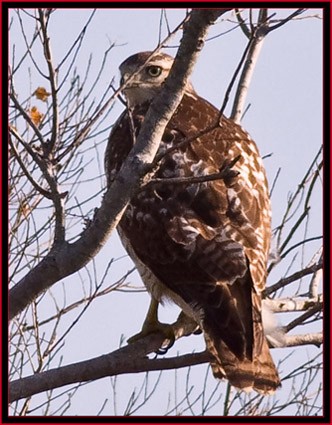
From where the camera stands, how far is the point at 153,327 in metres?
4.94

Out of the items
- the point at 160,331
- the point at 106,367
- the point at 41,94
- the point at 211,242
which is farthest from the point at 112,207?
the point at 41,94

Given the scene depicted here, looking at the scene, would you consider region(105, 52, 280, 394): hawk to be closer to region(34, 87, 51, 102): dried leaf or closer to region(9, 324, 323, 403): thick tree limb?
region(9, 324, 323, 403): thick tree limb

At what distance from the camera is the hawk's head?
18.8 feet

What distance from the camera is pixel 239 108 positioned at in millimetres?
5203

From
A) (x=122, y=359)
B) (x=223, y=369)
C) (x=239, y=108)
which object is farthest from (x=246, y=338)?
(x=239, y=108)

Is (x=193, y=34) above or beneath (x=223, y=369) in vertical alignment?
above

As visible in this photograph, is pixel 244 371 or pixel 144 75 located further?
pixel 144 75

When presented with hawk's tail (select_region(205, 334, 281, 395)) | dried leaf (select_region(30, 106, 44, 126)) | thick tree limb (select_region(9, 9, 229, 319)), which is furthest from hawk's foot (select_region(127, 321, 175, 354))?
thick tree limb (select_region(9, 9, 229, 319))

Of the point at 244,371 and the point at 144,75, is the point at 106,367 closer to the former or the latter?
the point at 244,371

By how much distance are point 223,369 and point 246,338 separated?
0.17 m

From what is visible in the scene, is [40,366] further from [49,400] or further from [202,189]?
[202,189]

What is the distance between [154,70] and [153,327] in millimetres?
1739

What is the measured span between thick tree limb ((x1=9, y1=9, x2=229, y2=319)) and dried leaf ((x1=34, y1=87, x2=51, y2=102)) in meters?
2.06

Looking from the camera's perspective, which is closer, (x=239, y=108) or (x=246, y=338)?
(x=246, y=338)
